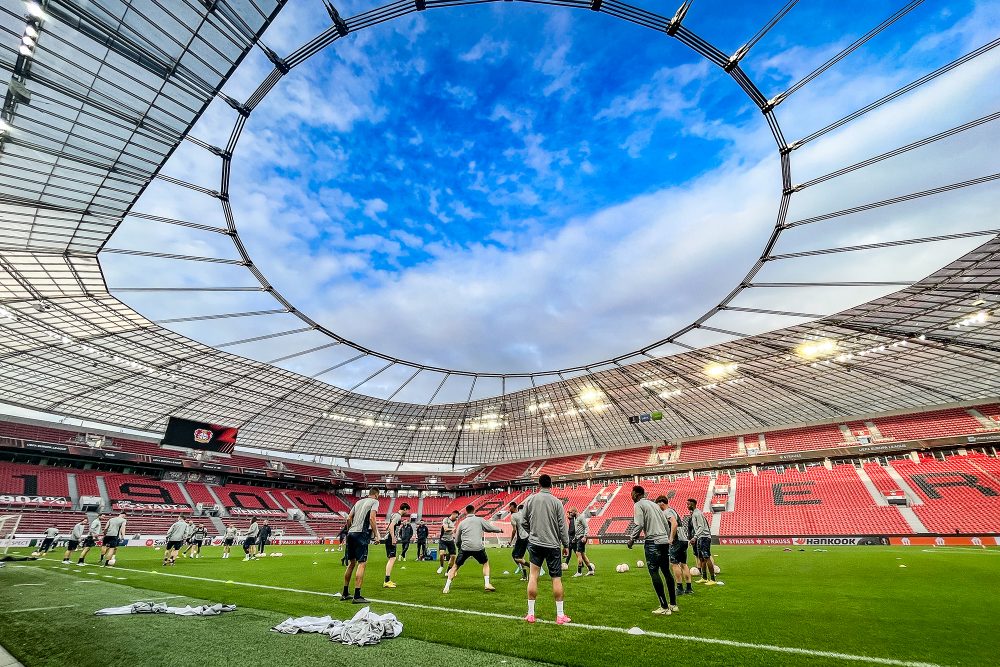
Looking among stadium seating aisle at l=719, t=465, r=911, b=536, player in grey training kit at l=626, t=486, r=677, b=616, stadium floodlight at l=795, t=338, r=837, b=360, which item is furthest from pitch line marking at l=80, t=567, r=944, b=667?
stadium seating aisle at l=719, t=465, r=911, b=536

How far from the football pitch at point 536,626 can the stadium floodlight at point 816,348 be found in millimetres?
23910

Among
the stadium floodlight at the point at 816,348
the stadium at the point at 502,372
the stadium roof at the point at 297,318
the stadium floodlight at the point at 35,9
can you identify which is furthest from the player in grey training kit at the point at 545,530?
the stadium floodlight at the point at 816,348

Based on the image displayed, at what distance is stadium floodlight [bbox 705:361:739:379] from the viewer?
3472 centimetres

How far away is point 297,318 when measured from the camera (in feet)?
95.3

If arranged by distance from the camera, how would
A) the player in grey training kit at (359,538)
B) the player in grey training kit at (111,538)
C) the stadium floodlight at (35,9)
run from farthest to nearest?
the player in grey training kit at (111,538), the stadium floodlight at (35,9), the player in grey training kit at (359,538)

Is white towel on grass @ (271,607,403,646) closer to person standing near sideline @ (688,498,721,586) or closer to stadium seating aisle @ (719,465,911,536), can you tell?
person standing near sideline @ (688,498,721,586)

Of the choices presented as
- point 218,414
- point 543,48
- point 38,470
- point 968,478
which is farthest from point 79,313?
point 968,478

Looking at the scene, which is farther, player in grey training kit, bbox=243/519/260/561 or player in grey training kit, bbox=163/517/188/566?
player in grey training kit, bbox=243/519/260/561

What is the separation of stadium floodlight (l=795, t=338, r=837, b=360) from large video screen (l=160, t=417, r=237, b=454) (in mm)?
49374

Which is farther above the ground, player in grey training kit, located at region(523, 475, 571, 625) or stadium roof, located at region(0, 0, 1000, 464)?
stadium roof, located at region(0, 0, 1000, 464)

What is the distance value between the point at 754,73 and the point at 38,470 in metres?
60.3

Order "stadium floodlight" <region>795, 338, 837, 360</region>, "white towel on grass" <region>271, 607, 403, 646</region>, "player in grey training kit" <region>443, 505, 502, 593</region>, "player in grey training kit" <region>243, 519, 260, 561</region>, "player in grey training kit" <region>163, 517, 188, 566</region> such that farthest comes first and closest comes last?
1. "stadium floodlight" <region>795, 338, 837, 360</region>
2. "player in grey training kit" <region>243, 519, 260, 561</region>
3. "player in grey training kit" <region>163, 517, 188, 566</region>
4. "player in grey training kit" <region>443, 505, 502, 593</region>
5. "white towel on grass" <region>271, 607, 403, 646</region>

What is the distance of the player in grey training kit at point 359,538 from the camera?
23.9ft

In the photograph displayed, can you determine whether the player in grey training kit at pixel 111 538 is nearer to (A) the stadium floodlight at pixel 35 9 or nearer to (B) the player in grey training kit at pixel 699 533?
(A) the stadium floodlight at pixel 35 9
